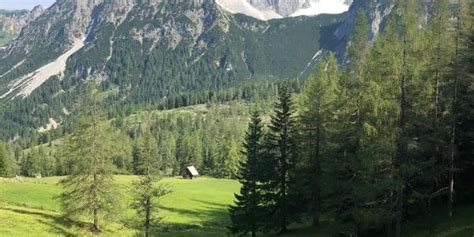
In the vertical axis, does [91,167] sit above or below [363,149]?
below

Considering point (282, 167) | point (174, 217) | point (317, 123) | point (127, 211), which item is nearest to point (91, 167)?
point (282, 167)

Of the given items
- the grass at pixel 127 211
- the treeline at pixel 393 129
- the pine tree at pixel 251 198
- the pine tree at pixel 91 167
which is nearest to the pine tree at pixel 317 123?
the treeline at pixel 393 129

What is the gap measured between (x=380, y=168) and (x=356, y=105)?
21.1 ft

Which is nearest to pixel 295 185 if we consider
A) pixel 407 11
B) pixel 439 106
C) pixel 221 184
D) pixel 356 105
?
pixel 356 105

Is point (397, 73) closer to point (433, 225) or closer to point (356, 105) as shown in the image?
point (356, 105)

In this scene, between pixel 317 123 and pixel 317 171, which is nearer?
pixel 317 123

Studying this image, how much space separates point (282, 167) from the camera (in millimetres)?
57312

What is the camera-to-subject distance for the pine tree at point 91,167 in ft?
165

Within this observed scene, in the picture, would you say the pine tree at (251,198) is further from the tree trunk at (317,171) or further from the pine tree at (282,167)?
the tree trunk at (317,171)

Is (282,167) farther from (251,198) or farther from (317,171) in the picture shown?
(251,198)

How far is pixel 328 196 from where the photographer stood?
A: 5406cm

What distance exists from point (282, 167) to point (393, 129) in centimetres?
1961

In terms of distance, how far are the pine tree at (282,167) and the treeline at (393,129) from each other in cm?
71

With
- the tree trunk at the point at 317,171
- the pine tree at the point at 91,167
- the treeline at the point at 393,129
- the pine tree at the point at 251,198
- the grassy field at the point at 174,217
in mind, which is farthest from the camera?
the pine tree at the point at 251,198
